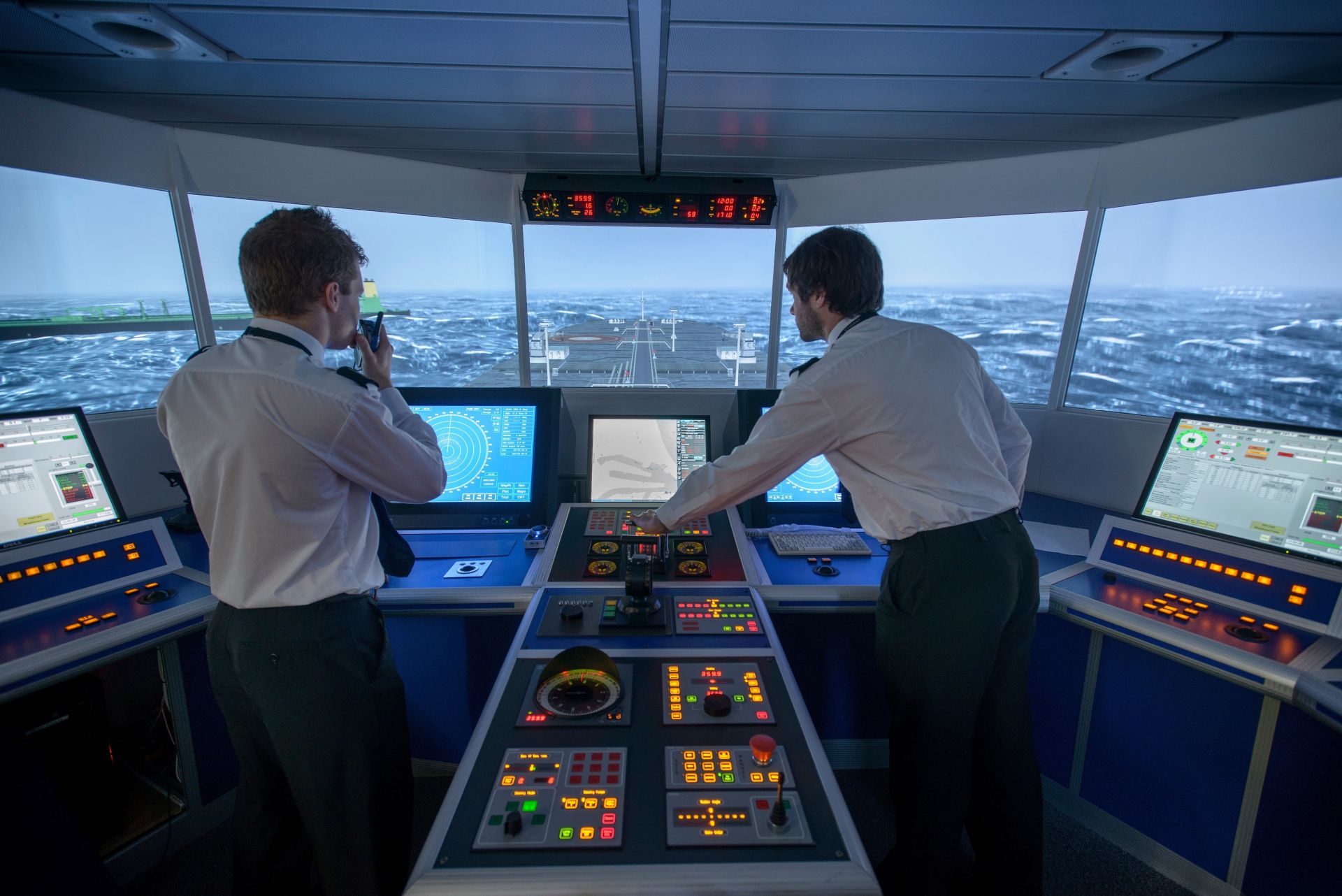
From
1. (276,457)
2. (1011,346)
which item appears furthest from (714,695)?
(1011,346)

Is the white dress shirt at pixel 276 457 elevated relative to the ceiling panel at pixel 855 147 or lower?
lower

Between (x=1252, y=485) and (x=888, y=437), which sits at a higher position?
(x=888, y=437)

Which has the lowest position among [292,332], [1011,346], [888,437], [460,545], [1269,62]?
[460,545]

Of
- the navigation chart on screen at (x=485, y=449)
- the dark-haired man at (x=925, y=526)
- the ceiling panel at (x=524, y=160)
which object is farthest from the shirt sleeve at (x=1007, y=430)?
the ceiling panel at (x=524, y=160)

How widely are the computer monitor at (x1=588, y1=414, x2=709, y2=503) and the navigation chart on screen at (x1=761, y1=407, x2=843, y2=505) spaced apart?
0.31 meters

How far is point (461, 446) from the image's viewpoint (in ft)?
6.93

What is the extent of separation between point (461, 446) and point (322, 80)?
1.15 meters

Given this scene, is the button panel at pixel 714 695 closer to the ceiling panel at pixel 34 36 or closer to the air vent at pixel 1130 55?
the air vent at pixel 1130 55

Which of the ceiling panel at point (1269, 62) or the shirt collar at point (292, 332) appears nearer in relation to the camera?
the shirt collar at point (292, 332)

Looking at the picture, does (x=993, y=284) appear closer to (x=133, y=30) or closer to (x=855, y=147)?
(x=855, y=147)

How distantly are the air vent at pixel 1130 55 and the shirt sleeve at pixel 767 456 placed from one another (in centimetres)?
108

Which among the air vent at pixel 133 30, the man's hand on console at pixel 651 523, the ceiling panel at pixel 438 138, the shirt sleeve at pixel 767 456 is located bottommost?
the man's hand on console at pixel 651 523

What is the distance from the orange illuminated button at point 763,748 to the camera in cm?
95

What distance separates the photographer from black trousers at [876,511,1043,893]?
1324mm
